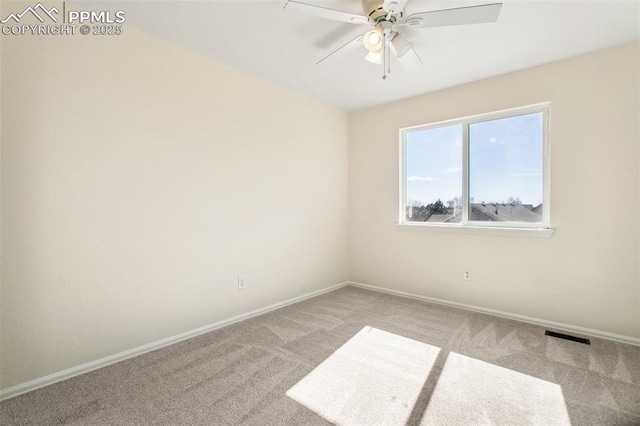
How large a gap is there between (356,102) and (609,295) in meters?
3.22

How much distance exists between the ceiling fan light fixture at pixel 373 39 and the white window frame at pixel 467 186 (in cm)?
176

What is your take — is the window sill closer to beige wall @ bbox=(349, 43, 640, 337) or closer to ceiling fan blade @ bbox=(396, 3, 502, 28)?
beige wall @ bbox=(349, 43, 640, 337)

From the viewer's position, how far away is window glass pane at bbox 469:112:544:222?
2896 mm

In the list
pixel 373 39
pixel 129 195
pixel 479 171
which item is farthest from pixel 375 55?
pixel 129 195

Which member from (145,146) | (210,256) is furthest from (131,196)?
(210,256)

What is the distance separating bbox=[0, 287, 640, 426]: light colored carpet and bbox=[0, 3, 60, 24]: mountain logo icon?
7.44ft

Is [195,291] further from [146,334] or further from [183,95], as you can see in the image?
[183,95]

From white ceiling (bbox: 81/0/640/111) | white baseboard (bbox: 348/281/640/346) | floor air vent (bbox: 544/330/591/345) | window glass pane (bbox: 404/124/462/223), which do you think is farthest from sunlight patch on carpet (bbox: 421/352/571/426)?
white ceiling (bbox: 81/0/640/111)

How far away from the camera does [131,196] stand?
7.27 feet

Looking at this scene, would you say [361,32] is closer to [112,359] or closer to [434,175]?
[434,175]

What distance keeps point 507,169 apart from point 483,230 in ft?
2.23

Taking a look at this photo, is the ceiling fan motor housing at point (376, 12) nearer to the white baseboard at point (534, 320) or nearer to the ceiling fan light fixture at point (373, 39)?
the ceiling fan light fixture at point (373, 39)

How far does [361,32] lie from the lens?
2273mm

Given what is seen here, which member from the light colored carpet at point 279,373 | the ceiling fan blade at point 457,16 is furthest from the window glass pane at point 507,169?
the ceiling fan blade at point 457,16
